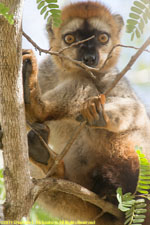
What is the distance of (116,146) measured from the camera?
14.3 ft

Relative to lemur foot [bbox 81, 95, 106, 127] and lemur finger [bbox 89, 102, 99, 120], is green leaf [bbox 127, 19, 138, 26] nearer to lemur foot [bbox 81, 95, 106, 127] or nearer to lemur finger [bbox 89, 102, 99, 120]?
lemur foot [bbox 81, 95, 106, 127]

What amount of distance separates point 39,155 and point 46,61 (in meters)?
2.01

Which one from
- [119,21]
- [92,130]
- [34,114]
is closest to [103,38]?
[119,21]

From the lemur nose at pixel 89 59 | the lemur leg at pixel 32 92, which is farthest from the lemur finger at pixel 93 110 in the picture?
the lemur nose at pixel 89 59

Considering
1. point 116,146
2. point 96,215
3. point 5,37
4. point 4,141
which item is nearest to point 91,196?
point 96,215

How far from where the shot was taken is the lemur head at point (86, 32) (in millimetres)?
4758

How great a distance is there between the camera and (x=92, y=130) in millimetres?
4504

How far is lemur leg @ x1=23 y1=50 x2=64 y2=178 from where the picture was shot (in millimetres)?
3828

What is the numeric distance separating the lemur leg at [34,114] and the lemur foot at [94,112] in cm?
55

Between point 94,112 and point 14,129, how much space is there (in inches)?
43.3

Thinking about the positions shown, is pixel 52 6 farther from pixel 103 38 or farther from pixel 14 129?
pixel 103 38

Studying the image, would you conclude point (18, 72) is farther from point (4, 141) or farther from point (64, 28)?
point (64, 28)

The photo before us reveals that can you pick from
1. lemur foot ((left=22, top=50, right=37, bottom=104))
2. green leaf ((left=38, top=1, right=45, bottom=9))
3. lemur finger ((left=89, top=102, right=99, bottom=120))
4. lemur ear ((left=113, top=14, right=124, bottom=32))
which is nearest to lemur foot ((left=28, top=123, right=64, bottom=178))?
lemur foot ((left=22, top=50, right=37, bottom=104))

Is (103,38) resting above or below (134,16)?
below
